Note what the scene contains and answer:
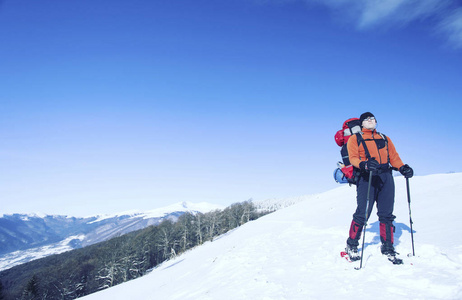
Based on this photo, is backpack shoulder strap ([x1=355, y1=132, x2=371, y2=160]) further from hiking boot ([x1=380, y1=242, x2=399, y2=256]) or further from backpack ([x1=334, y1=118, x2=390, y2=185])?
hiking boot ([x1=380, y1=242, x2=399, y2=256])

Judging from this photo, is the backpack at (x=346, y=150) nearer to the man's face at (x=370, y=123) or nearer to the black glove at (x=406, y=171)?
the man's face at (x=370, y=123)

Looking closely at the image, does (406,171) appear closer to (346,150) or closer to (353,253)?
(346,150)

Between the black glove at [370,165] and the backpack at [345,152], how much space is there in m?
0.59

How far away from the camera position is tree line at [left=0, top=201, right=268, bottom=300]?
156 ft

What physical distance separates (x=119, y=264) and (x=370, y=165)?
2264 inches

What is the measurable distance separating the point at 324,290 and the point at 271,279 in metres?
1.53

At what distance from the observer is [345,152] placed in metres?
6.02

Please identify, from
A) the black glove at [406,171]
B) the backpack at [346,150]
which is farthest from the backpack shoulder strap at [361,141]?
the black glove at [406,171]

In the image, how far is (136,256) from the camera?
176 feet

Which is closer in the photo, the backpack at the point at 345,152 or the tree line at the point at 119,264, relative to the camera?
the backpack at the point at 345,152

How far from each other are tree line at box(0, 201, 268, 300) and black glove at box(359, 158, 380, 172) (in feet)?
162

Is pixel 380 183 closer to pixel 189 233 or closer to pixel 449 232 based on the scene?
pixel 449 232

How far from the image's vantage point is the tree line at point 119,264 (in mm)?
47594

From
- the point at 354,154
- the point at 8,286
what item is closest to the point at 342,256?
the point at 354,154
